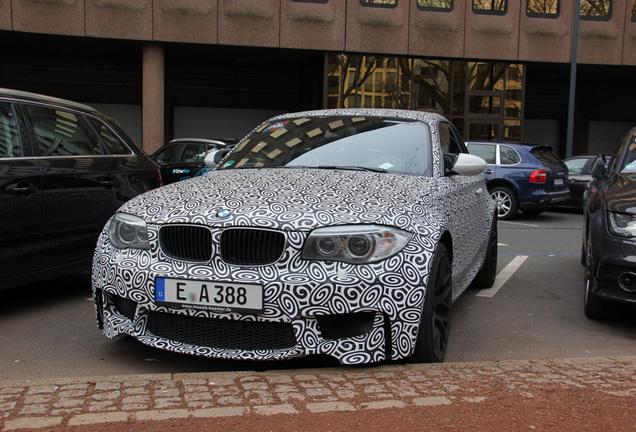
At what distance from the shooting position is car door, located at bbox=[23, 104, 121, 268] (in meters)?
5.01

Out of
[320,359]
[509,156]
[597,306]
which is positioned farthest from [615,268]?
[509,156]

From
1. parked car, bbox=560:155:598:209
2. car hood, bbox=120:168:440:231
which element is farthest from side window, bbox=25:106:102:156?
parked car, bbox=560:155:598:209

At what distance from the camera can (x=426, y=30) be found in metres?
22.0

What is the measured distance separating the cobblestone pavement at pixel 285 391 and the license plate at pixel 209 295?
36 centimetres

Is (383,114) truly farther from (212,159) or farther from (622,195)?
(622,195)

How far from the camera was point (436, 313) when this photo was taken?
3.75 m

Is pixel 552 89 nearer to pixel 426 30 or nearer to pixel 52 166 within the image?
pixel 426 30

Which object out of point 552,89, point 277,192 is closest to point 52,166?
point 277,192

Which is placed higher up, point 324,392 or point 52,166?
point 52,166

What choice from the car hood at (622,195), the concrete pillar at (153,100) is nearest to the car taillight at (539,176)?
the car hood at (622,195)

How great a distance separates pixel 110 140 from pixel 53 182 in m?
1.05

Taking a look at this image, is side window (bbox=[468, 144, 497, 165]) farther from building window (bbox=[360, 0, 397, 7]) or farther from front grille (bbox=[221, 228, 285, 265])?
front grille (bbox=[221, 228, 285, 265])

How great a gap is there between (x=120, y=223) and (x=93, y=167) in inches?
77.0

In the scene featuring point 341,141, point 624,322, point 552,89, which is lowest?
point 624,322
